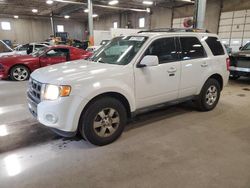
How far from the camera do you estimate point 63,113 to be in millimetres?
2664

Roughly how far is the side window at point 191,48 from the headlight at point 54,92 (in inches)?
87.4

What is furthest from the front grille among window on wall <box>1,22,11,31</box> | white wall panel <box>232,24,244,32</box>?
window on wall <box>1,22,11,31</box>

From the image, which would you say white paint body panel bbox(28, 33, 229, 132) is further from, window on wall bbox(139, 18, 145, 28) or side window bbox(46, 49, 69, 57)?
window on wall bbox(139, 18, 145, 28)

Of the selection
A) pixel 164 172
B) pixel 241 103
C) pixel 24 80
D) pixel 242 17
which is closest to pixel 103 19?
pixel 242 17

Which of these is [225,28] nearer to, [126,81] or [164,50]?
[164,50]

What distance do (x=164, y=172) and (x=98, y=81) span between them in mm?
1422

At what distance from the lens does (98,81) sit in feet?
9.30

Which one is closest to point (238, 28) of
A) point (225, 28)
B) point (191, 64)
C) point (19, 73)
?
point (225, 28)

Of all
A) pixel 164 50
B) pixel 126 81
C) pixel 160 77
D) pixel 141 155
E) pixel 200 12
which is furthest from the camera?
pixel 200 12

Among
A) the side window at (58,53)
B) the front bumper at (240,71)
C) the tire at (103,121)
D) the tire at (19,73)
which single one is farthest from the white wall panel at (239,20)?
the tire at (103,121)

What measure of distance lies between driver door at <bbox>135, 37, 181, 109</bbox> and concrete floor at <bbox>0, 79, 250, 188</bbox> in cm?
56

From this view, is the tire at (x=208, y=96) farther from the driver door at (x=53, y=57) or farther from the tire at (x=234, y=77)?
the driver door at (x=53, y=57)

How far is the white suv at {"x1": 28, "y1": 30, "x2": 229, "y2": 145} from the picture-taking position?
2715mm

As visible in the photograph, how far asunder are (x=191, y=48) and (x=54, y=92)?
2654 mm
